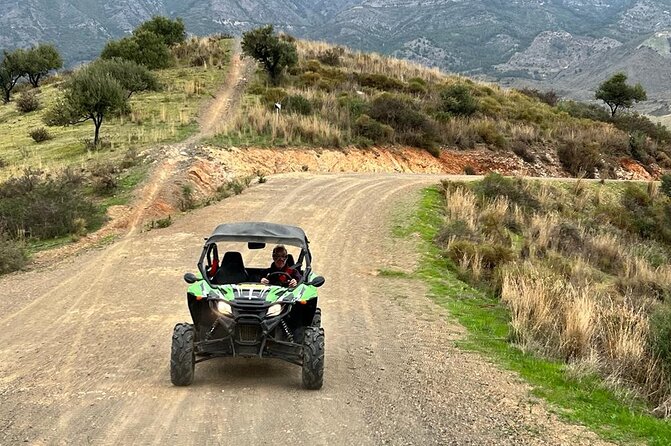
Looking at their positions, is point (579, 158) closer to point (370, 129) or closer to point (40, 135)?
point (370, 129)

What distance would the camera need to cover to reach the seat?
324 inches

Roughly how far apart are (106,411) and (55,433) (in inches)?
23.5

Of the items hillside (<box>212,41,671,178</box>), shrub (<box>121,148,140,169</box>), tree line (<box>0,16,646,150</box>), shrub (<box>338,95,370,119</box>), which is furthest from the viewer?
shrub (<box>338,95,370,119</box>)

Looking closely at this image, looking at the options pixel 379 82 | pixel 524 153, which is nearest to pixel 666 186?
pixel 524 153

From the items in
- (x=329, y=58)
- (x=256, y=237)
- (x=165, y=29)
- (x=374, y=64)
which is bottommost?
(x=256, y=237)

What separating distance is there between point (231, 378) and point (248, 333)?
86cm

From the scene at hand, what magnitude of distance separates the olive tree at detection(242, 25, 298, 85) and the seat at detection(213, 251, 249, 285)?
117ft

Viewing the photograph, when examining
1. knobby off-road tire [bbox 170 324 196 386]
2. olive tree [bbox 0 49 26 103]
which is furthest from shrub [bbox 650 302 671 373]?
olive tree [bbox 0 49 26 103]

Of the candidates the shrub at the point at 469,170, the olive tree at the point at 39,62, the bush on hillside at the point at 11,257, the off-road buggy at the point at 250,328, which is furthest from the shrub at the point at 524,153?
the olive tree at the point at 39,62

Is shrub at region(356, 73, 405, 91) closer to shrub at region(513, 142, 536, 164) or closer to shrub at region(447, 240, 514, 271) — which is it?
shrub at region(513, 142, 536, 164)

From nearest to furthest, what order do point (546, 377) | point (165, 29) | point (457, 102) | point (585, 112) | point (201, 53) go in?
point (546, 377), point (457, 102), point (201, 53), point (585, 112), point (165, 29)

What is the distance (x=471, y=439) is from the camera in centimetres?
607

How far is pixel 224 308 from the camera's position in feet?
22.6

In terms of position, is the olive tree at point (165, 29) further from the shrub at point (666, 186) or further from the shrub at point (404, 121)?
the shrub at point (666, 186)
